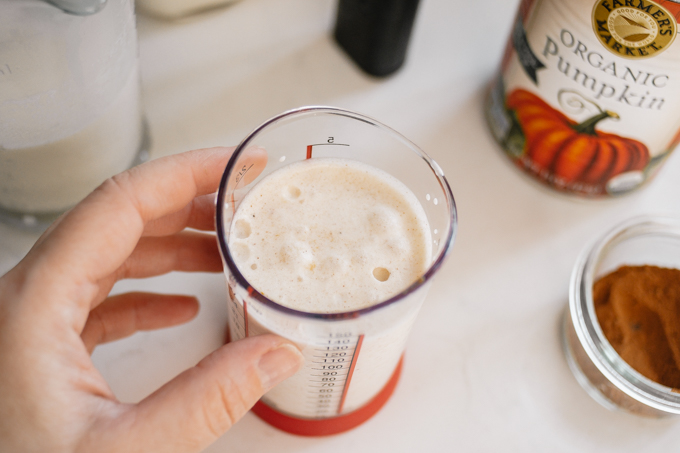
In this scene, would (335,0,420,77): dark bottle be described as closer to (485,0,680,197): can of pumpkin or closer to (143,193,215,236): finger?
(485,0,680,197): can of pumpkin

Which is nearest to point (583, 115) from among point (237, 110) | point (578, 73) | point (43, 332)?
point (578, 73)

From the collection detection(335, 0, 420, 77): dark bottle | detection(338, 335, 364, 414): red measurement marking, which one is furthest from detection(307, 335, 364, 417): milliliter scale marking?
detection(335, 0, 420, 77): dark bottle

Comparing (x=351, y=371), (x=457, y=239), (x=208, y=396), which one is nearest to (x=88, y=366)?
(x=208, y=396)

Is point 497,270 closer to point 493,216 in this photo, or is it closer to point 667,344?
point 493,216

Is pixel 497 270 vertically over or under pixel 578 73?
under

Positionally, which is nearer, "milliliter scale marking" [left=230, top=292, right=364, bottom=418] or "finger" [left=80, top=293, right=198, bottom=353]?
"milliliter scale marking" [left=230, top=292, right=364, bottom=418]

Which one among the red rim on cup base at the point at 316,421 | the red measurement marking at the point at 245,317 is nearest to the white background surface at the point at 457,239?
the red rim on cup base at the point at 316,421

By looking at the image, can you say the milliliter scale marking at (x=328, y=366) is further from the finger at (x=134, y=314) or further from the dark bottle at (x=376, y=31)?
the dark bottle at (x=376, y=31)
